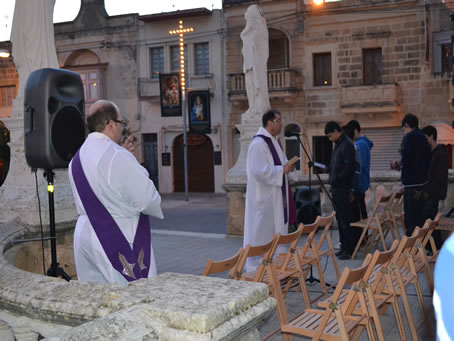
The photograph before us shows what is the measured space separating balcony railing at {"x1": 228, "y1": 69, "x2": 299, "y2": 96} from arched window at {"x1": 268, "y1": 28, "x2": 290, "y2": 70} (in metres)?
0.81

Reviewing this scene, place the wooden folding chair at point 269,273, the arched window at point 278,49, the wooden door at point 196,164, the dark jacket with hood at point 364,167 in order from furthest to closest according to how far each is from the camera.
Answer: the wooden door at point 196,164
the arched window at point 278,49
the dark jacket with hood at point 364,167
the wooden folding chair at point 269,273

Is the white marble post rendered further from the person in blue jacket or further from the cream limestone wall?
the cream limestone wall

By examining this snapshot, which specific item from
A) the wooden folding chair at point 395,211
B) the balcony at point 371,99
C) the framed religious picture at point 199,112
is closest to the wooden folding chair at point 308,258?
the wooden folding chair at point 395,211

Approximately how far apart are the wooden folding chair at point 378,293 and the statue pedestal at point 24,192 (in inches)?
91.1

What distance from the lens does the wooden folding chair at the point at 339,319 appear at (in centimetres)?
282

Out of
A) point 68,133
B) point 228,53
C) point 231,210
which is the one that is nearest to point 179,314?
point 68,133

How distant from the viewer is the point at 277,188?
5.73 meters

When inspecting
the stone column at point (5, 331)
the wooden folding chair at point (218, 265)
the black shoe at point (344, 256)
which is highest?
the wooden folding chair at point (218, 265)

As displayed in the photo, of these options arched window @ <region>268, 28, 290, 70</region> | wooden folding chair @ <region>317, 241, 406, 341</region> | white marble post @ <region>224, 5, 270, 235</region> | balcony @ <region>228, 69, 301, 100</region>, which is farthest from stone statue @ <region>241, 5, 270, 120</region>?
arched window @ <region>268, 28, 290, 70</region>

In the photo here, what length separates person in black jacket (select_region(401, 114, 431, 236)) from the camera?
6145 mm

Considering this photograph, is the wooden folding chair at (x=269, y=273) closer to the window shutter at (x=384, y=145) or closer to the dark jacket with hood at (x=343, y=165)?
the dark jacket with hood at (x=343, y=165)

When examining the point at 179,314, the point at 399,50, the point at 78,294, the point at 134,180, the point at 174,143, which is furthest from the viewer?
the point at 174,143

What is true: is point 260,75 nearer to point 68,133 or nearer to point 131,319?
point 68,133

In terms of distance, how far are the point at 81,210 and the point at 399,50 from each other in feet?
60.0
